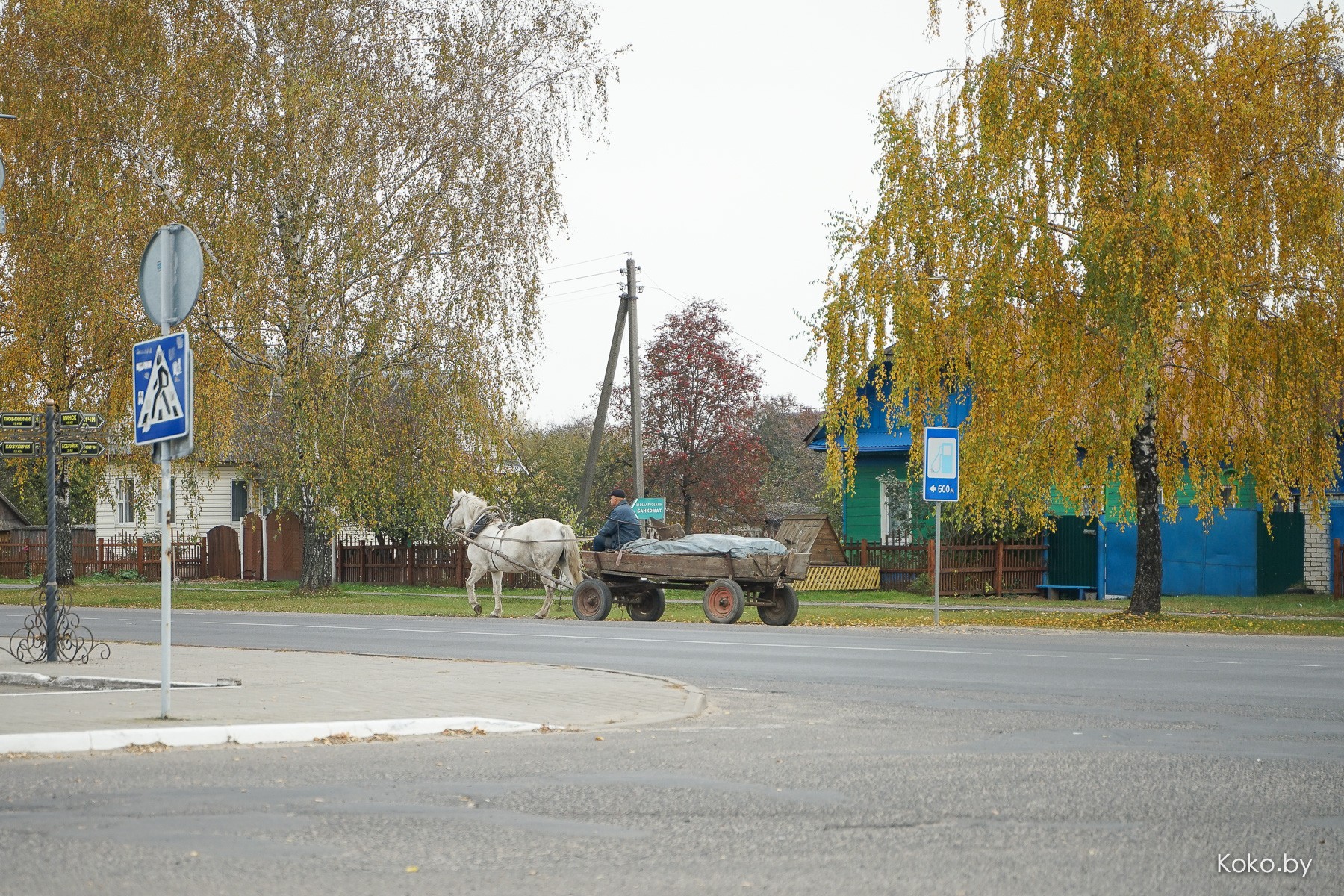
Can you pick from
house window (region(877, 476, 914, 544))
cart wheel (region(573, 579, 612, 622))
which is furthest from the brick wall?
cart wheel (region(573, 579, 612, 622))

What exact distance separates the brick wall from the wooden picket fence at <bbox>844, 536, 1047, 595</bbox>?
6078 millimetres

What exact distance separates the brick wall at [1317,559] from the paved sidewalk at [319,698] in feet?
85.3

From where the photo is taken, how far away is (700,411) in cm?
5422

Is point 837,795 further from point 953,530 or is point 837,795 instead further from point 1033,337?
point 953,530

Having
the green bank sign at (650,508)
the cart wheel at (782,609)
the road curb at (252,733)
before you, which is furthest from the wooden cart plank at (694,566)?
the road curb at (252,733)

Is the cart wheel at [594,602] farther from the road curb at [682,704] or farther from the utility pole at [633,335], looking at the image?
the utility pole at [633,335]

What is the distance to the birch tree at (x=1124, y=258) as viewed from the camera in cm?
2217

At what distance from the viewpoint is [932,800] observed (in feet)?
24.0

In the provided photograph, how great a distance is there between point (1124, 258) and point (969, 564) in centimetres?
1540

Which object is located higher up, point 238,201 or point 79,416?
point 238,201

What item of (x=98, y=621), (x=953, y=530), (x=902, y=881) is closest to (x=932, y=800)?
(x=902, y=881)

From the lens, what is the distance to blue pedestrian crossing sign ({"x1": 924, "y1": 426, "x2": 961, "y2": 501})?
23.2m

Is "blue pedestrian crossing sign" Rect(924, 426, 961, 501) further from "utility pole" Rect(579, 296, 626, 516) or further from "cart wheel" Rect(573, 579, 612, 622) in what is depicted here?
"utility pole" Rect(579, 296, 626, 516)

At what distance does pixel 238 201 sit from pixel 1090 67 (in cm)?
1760
